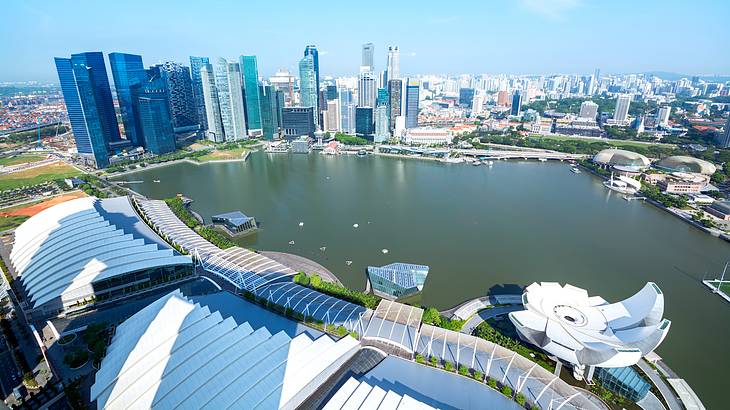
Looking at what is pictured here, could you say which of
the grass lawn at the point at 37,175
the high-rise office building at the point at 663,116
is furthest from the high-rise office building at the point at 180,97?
the high-rise office building at the point at 663,116

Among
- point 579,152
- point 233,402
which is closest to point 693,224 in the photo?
point 579,152

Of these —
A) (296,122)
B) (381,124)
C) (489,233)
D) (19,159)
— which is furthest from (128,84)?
(489,233)

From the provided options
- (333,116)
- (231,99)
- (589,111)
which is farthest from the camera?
(589,111)

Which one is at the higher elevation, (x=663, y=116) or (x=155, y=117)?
(x=155, y=117)

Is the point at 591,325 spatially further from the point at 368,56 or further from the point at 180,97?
the point at 368,56

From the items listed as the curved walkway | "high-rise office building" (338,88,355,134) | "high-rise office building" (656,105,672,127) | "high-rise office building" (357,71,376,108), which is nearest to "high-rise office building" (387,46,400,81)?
"high-rise office building" (357,71,376,108)

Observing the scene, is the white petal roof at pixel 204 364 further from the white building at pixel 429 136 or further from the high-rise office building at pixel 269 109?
the high-rise office building at pixel 269 109

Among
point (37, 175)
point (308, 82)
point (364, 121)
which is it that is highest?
point (308, 82)
